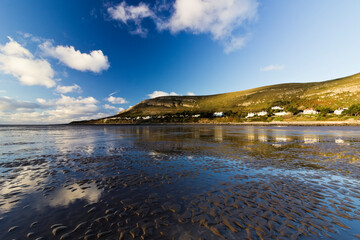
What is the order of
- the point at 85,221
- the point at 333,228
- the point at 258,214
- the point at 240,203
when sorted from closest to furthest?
the point at 333,228
the point at 85,221
the point at 258,214
the point at 240,203

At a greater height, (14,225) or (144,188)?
(14,225)

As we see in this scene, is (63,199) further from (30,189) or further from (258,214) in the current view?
(258,214)

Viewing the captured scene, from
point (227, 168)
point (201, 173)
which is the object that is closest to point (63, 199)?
point (201, 173)

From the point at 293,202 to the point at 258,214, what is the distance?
2.53 metres

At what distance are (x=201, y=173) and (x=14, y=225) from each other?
10361 mm

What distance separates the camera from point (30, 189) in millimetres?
9266

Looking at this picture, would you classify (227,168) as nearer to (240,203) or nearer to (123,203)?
(240,203)

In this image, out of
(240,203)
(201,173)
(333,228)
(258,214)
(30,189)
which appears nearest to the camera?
(333,228)

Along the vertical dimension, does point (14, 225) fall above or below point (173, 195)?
above

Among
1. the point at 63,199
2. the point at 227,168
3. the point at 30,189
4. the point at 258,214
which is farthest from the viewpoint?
the point at 227,168

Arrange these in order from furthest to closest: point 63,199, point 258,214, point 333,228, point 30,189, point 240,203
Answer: point 30,189
point 63,199
point 240,203
point 258,214
point 333,228

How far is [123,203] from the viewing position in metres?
7.64

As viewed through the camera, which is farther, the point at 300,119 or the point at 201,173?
the point at 300,119

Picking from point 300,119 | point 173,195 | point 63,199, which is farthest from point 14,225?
point 300,119
